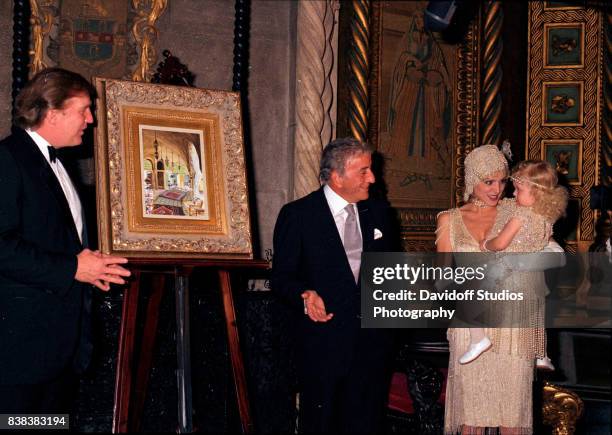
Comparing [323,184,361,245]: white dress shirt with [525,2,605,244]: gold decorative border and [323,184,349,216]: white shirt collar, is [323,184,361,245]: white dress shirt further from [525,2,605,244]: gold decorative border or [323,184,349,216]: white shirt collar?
[525,2,605,244]: gold decorative border

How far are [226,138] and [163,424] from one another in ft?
4.80

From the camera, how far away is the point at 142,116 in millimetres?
3744

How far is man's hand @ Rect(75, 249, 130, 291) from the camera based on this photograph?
9.72 feet

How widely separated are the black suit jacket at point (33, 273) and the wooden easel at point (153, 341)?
60 cm

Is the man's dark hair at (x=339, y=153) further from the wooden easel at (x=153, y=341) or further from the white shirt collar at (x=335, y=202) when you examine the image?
the wooden easel at (x=153, y=341)

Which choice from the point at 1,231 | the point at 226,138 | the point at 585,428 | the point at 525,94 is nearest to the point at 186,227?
the point at 226,138

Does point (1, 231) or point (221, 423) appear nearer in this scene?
point (1, 231)

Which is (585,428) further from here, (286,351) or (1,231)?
(1,231)

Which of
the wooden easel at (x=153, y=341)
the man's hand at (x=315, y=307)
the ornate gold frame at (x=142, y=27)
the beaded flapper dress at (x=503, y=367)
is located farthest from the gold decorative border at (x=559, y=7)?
the man's hand at (x=315, y=307)

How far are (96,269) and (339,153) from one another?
124 cm

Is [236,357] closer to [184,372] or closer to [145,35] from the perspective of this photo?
[184,372]

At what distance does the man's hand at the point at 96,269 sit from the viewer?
2963 millimetres

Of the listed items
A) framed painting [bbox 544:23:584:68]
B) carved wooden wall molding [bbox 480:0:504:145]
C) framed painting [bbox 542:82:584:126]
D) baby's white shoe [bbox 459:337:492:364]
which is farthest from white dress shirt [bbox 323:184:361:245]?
framed painting [bbox 544:23:584:68]

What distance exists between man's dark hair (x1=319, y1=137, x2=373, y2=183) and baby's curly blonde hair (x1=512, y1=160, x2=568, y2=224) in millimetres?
698
